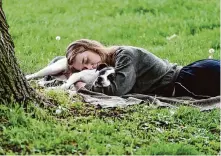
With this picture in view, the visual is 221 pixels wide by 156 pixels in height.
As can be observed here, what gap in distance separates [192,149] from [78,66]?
2.11 meters

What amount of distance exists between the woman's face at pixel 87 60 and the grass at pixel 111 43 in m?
0.60

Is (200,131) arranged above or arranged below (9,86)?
below

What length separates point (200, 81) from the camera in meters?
6.32

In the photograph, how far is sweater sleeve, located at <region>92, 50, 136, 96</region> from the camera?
6.03m

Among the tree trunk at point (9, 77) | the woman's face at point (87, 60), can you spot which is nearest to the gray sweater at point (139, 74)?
the woman's face at point (87, 60)

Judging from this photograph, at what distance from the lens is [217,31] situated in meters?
9.98

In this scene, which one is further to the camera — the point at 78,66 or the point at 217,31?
the point at 217,31

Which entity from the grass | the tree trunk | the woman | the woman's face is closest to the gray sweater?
the woman

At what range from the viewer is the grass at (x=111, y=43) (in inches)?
181

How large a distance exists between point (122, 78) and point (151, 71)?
44 cm

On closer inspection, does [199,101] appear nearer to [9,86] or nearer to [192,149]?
[192,149]

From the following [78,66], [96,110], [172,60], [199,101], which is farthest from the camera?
[172,60]

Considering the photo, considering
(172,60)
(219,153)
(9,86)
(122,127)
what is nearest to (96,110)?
(122,127)

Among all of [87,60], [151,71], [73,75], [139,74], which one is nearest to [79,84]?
[73,75]
